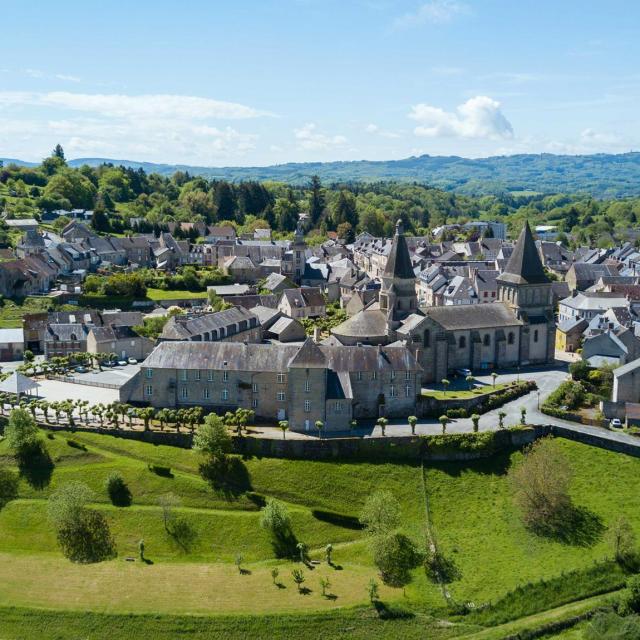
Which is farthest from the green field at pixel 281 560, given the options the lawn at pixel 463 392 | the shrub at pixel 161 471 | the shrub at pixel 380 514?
the lawn at pixel 463 392

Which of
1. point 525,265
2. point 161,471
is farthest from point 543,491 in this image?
point 525,265

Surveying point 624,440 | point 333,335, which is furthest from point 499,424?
point 333,335

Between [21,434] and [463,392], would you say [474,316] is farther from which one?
[21,434]

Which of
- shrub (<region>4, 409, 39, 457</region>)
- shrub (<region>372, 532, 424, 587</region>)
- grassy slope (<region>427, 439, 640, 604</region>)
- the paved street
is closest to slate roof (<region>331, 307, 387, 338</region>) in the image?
the paved street

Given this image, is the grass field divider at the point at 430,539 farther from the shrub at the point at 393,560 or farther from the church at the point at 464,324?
the church at the point at 464,324

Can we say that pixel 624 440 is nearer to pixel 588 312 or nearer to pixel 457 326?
pixel 457 326
